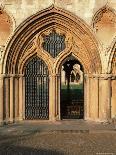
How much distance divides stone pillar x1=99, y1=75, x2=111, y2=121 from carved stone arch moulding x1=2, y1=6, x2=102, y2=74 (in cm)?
47

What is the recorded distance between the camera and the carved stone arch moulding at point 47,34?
1275 centimetres

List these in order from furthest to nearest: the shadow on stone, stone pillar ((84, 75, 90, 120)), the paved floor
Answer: stone pillar ((84, 75, 90, 120)) < the paved floor < the shadow on stone

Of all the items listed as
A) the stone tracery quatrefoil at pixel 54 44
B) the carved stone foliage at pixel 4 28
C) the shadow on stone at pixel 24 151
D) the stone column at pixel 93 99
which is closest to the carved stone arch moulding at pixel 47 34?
the stone tracery quatrefoil at pixel 54 44

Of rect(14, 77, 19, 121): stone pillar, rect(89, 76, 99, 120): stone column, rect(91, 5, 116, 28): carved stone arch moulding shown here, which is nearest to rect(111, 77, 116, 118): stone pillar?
rect(89, 76, 99, 120): stone column

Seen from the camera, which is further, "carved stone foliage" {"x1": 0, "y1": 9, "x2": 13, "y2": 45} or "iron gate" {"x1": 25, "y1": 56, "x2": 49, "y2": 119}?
"iron gate" {"x1": 25, "y1": 56, "x2": 49, "y2": 119}

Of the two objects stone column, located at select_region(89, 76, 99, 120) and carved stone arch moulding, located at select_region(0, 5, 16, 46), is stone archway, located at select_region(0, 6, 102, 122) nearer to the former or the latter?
stone column, located at select_region(89, 76, 99, 120)

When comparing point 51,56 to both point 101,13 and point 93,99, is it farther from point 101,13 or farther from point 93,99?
point 101,13

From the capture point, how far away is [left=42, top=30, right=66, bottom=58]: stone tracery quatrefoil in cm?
1345

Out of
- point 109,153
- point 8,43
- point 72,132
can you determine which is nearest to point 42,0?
point 8,43

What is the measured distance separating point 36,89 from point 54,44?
1818 mm

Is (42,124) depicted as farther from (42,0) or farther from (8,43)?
(42,0)

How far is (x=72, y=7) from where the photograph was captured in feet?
41.7

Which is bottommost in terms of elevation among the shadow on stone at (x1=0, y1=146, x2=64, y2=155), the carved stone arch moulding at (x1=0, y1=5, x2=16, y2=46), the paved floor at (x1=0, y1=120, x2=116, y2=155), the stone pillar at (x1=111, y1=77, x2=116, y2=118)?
the shadow on stone at (x1=0, y1=146, x2=64, y2=155)

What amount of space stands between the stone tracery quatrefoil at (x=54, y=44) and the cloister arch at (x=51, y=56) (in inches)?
4.3
